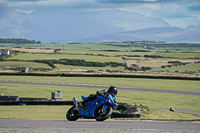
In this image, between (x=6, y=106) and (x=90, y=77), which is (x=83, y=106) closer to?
(x=6, y=106)

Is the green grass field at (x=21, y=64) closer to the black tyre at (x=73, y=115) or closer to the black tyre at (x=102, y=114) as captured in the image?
the black tyre at (x=73, y=115)

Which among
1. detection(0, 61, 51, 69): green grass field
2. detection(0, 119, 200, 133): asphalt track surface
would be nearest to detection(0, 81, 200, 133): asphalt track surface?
detection(0, 119, 200, 133): asphalt track surface

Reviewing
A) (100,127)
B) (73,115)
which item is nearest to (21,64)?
(100,127)

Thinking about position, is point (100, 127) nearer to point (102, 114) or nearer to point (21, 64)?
point (102, 114)

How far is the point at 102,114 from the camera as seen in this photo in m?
16.2

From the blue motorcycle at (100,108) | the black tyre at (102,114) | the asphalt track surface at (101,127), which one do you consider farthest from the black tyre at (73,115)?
the asphalt track surface at (101,127)

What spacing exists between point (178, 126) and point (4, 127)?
1109 cm

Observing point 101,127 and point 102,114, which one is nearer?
point 102,114

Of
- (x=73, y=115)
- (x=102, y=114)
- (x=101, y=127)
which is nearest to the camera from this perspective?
(x=102, y=114)

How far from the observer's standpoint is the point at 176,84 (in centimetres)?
7612

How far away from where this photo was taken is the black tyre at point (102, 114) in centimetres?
1605

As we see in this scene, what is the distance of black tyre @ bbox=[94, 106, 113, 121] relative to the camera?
16.0 metres

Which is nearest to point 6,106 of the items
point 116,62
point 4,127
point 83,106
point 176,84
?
point 4,127

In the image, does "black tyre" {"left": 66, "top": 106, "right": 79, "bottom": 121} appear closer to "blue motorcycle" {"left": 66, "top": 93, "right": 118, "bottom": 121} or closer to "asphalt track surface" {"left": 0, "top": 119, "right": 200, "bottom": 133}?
"blue motorcycle" {"left": 66, "top": 93, "right": 118, "bottom": 121}
